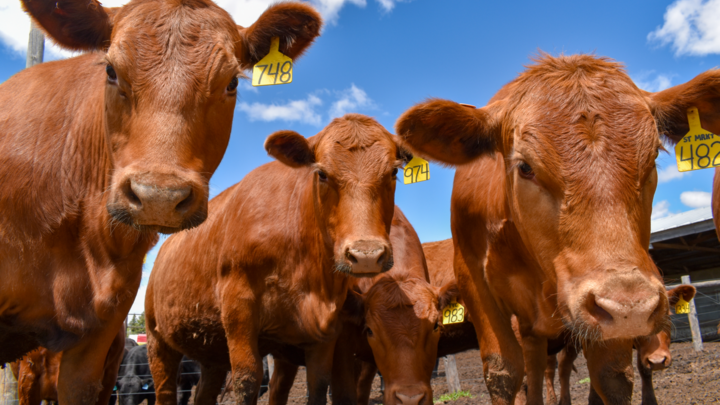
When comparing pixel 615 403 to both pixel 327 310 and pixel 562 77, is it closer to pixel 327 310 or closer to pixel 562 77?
pixel 562 77

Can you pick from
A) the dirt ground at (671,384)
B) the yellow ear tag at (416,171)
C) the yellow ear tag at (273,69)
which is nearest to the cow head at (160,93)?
the yellow ear tag at (273,69)

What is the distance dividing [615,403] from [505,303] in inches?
34.8

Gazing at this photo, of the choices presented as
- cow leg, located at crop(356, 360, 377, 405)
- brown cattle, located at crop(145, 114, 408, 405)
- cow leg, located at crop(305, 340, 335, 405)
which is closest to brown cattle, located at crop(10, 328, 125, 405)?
brown cattle, located at crop(145, 114, 408, 405)

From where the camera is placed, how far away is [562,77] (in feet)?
9.48

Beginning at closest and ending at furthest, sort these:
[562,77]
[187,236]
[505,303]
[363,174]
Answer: [562,77] < [505,303] < [363,174] < [187,236]

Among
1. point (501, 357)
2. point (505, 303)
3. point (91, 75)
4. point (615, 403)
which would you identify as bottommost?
point (615, 403)

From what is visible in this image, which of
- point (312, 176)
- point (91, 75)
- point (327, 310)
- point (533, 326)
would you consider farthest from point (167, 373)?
point (533, 326)

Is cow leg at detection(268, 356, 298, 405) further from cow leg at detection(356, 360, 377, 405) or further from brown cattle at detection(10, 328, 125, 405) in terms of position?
brown cattle at detection(10, 328, 125, 405)

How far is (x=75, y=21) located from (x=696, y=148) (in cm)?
371

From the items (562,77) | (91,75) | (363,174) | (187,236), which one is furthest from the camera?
(187,236)

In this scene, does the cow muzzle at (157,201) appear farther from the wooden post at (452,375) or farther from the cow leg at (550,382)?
the wooden post at (452,375)

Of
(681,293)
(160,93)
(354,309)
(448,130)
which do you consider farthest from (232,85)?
(681,293)

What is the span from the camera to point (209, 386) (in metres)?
6.39

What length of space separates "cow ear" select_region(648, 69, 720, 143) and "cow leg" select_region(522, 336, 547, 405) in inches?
69.7
